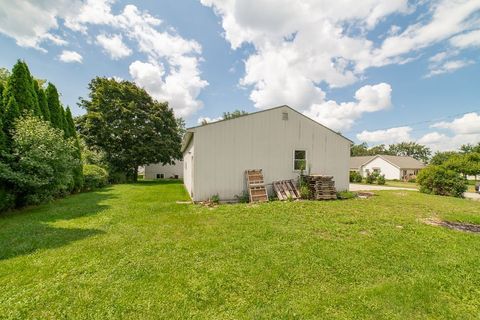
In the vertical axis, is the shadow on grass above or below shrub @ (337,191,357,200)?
below

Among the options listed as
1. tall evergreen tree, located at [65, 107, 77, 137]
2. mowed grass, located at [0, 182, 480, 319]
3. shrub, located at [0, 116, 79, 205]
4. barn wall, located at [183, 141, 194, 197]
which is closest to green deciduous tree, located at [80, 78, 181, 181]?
tall evergreen tree, located at [65, 107, 77, 137]

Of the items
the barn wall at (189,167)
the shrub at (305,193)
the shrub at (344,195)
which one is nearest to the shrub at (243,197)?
the barn wall at (189,167)

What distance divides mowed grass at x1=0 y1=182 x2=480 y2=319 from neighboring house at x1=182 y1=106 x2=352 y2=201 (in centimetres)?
343

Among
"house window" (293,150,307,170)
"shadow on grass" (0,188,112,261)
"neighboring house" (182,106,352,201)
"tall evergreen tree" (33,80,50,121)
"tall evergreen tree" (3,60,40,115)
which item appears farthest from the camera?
"house window" (293,150,307,170)

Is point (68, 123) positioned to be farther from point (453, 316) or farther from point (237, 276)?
point (453, 316)

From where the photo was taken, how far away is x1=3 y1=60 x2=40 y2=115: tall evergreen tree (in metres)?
7.88

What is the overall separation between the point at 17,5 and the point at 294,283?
11.2 metres

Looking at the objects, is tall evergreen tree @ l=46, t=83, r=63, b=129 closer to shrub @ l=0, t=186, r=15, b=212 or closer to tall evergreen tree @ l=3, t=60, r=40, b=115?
tall evergreen tree @ l=3, t=60, r=40, b=115

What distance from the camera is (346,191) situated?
468 inches

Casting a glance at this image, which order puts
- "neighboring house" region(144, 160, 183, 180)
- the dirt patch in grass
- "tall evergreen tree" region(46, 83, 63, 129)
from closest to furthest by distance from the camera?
the dirt patch in grass → "tall evergreen tree" region(46, 83, 63, 129) → "neighboring house" region(144, 160, 183, 180)

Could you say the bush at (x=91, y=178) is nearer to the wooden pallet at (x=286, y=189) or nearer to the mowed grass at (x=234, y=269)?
the mowed grass at (x=234, y=269)

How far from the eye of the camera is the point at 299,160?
11070 millimetres

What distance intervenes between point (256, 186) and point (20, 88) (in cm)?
985

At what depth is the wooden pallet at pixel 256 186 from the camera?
9571 millimetres
